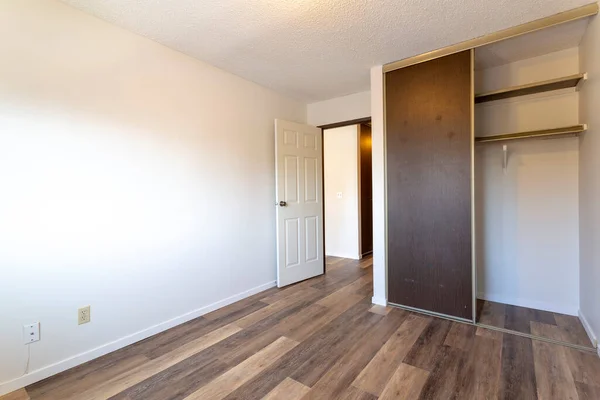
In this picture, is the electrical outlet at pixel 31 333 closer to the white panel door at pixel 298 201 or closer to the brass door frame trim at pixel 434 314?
the white panel door at pixel 298 201

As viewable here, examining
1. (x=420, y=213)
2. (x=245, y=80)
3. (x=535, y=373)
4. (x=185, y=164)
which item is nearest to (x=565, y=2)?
(x=420, y=213)

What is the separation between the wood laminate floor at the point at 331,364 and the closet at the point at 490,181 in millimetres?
375

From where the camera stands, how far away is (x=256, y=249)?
10.9 feet

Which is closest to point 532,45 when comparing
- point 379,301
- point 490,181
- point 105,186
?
point 490,181

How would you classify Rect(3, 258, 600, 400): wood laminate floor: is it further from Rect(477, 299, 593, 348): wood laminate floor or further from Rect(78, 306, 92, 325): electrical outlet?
Rect(78, 306, 92, 325): electrical outlet

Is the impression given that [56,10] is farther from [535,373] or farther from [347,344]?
[535,373]

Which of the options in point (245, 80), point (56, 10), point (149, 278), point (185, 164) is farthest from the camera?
point (245, 80)

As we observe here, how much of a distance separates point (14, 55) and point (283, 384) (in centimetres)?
250

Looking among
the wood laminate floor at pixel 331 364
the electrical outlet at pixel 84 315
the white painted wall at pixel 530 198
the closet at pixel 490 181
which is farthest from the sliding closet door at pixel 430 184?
the electrical outlet at pixel 84 315

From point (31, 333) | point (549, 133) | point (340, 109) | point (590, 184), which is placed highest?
point (340, 109)

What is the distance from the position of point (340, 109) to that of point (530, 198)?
2.26m

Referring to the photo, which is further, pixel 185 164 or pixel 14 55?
pixel 185 164

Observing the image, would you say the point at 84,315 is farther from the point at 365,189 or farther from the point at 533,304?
the point at 365,189

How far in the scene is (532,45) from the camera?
2.46m
